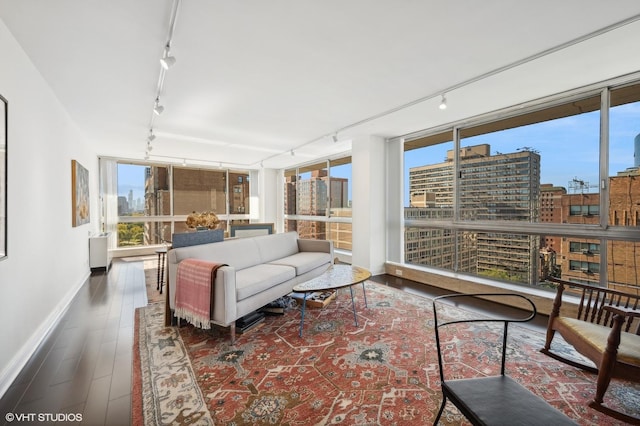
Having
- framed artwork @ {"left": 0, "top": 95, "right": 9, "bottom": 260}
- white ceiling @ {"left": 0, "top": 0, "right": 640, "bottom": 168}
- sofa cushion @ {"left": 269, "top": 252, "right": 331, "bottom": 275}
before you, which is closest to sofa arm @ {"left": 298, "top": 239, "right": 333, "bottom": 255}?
sofa cushion @ {"left": 269, "top": 252, "right": 331, "bottom": 275}

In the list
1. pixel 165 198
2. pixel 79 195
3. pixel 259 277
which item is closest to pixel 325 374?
pixel 259 277

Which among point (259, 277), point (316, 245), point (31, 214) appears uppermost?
point (31, 214)

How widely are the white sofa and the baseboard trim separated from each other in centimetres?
105

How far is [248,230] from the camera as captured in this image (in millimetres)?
4523

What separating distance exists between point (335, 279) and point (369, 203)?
2168mm

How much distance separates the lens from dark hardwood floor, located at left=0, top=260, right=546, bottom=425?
1.71 m

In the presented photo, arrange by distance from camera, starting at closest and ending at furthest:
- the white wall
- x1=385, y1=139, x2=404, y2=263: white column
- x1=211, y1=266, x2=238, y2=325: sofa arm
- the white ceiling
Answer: the white ceiling, the white wall, x1=211, y1=266, x2=238, y2=325: sofa arm, x1=385, y1=139, x2=404, y2=263: white column

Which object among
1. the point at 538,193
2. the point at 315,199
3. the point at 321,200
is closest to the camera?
the point at 538,193

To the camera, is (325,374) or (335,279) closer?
(325,374)

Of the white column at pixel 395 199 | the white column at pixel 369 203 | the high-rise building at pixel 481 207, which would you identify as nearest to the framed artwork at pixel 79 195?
the white column at pixel 369 203

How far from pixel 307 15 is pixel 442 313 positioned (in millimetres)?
3109

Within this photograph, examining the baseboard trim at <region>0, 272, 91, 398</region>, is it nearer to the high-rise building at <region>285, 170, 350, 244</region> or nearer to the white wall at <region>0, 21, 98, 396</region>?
the white wall at <region>0, 21, 98, 396</region>

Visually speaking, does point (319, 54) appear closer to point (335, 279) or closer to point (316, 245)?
point (335, 279)

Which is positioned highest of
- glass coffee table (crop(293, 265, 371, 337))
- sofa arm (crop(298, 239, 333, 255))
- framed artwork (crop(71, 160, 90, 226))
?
framed artwork (crop(71, 160, 90, 226))
